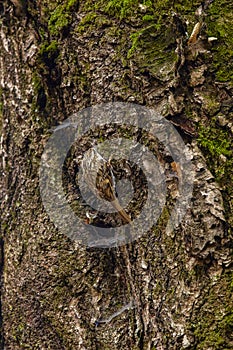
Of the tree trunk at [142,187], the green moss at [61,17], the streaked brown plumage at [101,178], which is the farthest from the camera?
the green moss at [61,17]

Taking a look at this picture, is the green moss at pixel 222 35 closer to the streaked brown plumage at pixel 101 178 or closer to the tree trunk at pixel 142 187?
the tree trunk at pixel 142 187

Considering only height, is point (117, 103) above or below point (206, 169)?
above

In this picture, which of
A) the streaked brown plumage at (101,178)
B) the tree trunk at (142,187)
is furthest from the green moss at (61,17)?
the streaked brown plumage at (101,178)

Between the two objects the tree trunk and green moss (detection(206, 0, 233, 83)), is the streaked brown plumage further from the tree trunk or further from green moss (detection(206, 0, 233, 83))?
green moss (detection(206, 0, 233, 83))

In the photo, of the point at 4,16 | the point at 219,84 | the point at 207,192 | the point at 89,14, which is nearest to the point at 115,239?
the point at 207,192

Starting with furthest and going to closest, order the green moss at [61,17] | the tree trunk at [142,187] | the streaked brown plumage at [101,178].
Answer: the green moss at [61,17]
the streaked brown plumage at [101,178]
the tree trunk at [142,187]

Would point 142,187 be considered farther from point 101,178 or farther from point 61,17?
point 61,17

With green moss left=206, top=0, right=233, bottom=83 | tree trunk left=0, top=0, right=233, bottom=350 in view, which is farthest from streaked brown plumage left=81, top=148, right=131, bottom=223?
green moss left=206, top=0, right=233, bottom=83

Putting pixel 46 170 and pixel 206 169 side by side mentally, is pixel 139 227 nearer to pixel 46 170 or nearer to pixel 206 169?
pixel 206 169
